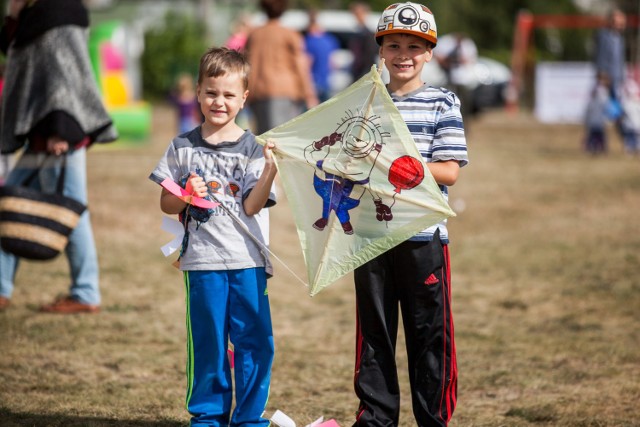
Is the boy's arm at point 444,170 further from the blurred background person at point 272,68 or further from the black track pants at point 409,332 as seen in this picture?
the blurred background person at point 272,68

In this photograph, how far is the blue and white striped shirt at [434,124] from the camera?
3.45m

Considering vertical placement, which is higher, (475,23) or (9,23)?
(475,23)

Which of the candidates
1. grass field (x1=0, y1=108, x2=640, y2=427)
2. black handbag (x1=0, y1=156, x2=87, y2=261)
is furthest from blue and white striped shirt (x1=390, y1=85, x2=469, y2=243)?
black handbag (x1=0, y1=156, x2=87, y2=261)

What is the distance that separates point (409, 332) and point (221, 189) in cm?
89

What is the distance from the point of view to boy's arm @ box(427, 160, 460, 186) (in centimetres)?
343

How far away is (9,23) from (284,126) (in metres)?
2.77

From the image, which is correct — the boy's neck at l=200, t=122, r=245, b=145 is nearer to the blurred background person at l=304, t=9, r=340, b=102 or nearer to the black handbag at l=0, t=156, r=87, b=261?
the black handbag at l=0, t=156, r=87, b=261

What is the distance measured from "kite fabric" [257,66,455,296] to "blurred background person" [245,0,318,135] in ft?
19.8

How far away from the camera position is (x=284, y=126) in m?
3.50

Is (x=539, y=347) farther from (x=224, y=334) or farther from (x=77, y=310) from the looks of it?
(x=77, y=310)

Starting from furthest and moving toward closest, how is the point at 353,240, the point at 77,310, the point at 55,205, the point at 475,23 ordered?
1. the point at 475,23
2. the point at 77,310
3. the point at 55,205
4. the point at 353,240

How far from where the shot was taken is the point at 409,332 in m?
3.62

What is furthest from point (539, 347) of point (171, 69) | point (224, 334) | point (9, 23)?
point (171, 69)

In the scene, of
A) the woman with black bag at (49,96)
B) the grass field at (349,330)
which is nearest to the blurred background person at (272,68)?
the grass field at (349,330)
